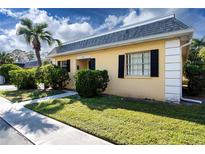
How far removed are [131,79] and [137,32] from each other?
2570 mm

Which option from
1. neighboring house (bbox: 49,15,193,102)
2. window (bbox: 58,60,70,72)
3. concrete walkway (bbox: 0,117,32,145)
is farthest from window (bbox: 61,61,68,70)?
concrete walkway (bbox: 0,117,32,145)

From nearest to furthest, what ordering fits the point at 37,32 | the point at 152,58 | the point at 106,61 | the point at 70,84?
the point at 152,58, the point at 106,61, the point at 70,84, the point at 37,32

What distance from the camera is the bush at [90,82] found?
10.2 metres

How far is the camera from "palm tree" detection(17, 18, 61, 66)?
1698 cm

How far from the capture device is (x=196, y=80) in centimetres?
1062

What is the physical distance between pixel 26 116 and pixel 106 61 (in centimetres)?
594

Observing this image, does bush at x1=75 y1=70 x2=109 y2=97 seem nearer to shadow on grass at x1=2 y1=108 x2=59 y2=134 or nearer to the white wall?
shadow on grass at x1=2 y1=108 x2=59 y2=134


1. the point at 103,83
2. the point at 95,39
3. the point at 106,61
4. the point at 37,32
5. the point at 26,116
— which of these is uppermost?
the point at 37,32

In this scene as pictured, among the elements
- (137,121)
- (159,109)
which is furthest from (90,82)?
(137,121)

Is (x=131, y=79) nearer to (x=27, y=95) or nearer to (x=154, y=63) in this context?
(x=154, y=63)

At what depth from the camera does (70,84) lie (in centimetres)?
1505

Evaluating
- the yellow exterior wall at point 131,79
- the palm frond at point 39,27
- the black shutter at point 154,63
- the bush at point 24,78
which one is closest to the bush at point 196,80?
the yellow exterior wall at point 131,79
